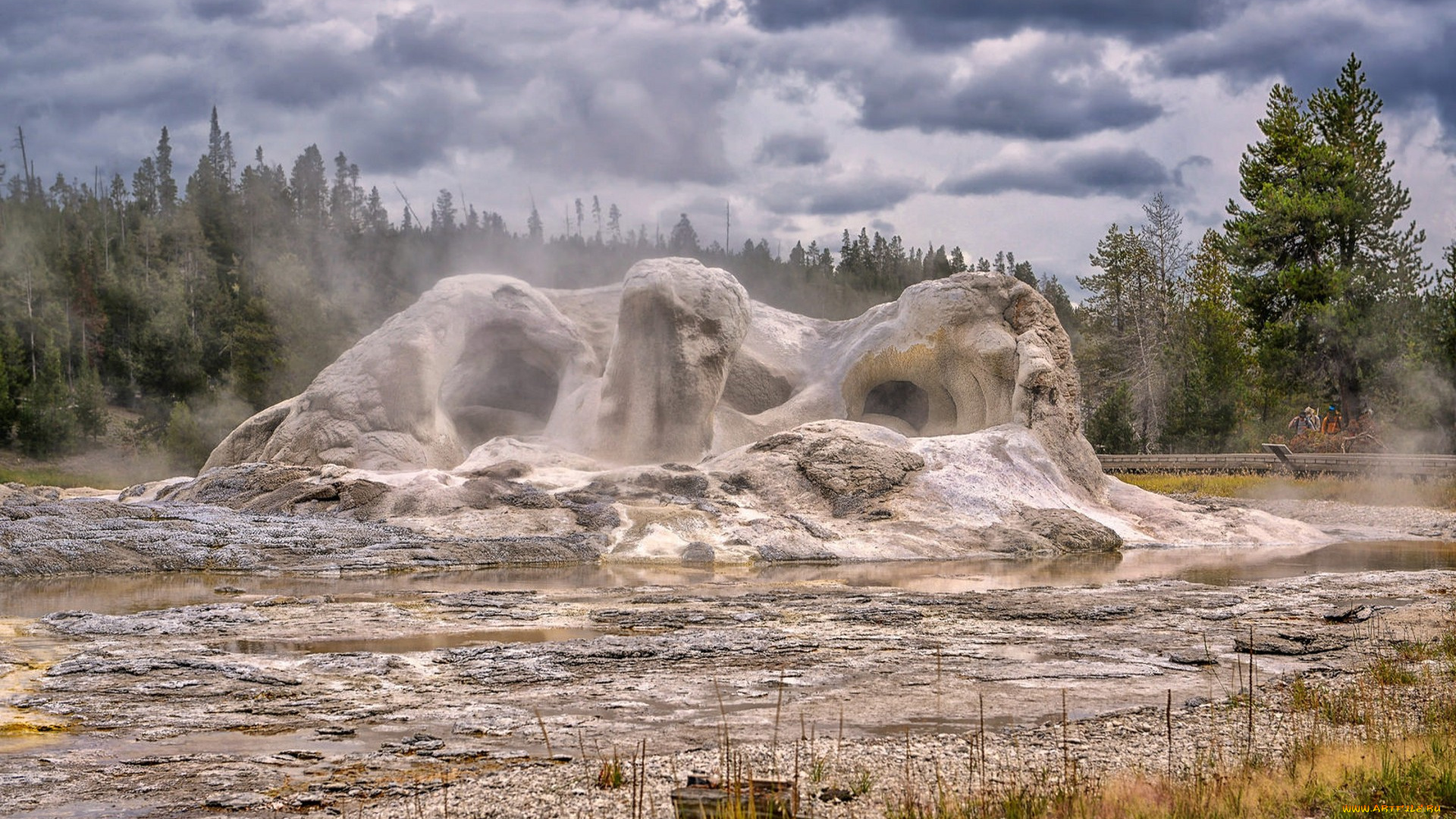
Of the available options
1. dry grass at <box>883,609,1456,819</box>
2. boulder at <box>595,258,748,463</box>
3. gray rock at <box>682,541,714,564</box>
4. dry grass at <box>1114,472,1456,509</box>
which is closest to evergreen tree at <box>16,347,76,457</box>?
boulder at <box>595,258,748,463</box>

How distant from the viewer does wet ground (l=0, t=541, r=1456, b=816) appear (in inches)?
233

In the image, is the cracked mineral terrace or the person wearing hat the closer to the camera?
the cracked mineral terrace

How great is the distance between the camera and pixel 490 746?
610 cm

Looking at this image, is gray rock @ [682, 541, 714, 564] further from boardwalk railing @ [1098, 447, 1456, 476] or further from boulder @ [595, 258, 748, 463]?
boardwalk railing @ [1098, 447, 1456, 476]

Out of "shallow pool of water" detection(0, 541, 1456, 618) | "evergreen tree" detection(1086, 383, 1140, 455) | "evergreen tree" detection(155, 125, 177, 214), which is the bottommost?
"shallow pool of water" detection(0, 541, 1456, 618)

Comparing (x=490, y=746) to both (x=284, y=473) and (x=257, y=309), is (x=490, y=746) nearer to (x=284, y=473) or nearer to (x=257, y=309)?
(x=284, y=473)

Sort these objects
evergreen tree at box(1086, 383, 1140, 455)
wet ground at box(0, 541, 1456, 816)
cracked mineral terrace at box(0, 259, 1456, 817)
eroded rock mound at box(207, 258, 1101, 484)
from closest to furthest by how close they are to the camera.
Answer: wet ground at box(0, 541, 1456, 816) → cracked mineral terrace at box(0, 259, 1456, 817) → eroded rock mound at box(207, 258, 1101, 484) → evergreen tree at box(1086, 383, 1140, 455)

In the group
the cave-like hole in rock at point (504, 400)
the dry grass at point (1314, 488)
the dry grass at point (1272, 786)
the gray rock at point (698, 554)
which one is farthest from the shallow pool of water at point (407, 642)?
the dry grass at point (1314, 488)

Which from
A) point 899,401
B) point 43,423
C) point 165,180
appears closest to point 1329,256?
point 899,401

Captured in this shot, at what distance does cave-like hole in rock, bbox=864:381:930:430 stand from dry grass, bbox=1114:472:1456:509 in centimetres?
619

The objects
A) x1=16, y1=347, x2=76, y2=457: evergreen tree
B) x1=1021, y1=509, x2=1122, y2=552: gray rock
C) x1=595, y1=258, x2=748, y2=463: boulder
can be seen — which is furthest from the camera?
x1=16, y1=347, x2=76, y2=457: evergreen tree

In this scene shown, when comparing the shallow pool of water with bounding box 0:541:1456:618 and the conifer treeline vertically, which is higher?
the conifer treeline

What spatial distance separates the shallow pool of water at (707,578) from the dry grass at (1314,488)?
348 inches

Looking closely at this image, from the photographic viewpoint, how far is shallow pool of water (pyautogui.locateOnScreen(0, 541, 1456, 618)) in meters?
12.4
